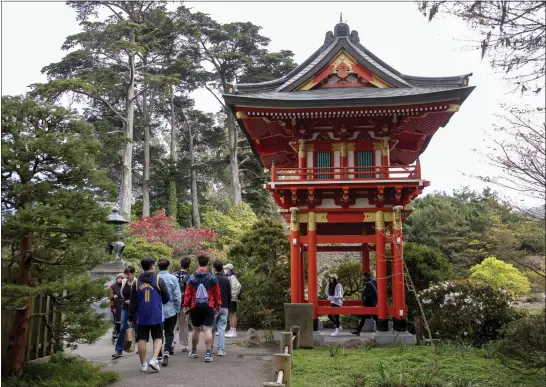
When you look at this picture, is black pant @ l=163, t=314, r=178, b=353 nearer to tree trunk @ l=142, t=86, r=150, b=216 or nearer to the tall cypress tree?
the tall cypress tree

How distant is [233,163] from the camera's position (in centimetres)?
3238

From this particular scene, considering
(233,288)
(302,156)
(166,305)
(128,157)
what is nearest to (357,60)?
(302,156)

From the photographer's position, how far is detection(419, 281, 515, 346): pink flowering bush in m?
10.9

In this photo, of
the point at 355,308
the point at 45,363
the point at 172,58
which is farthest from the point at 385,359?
the point at 172,58

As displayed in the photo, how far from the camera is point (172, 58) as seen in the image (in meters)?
33.8

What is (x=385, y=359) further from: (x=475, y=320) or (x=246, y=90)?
(x=246, y=90)

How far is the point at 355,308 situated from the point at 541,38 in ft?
24.5

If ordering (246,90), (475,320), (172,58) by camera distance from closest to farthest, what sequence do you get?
1. (475,320)
2. (246,90)
3. (172,58)

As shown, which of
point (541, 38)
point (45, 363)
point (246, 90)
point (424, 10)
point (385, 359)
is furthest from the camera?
point (246, 90)

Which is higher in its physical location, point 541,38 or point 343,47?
point 343,47

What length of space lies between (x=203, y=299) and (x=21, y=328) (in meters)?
2.55

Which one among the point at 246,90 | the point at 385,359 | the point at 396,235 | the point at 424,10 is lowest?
the point at 385,359

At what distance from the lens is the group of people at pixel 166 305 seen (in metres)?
6.62

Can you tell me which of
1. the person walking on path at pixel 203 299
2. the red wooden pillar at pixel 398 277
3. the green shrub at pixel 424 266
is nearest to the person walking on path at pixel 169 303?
the person walking on path at pixel 203 299
